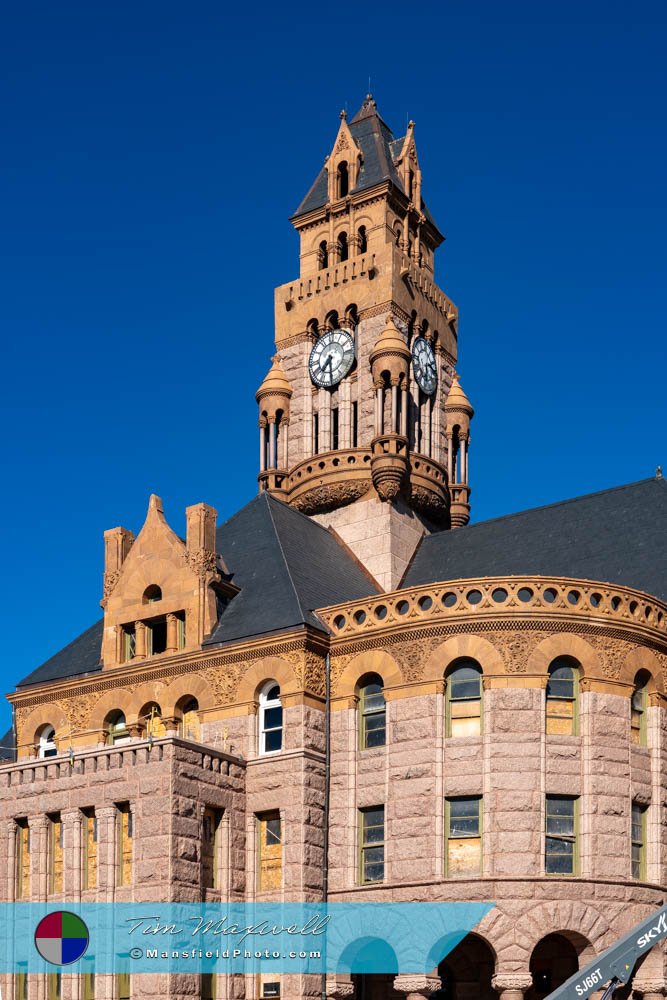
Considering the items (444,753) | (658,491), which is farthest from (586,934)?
(658,491)

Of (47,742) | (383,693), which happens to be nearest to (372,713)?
(383,693)

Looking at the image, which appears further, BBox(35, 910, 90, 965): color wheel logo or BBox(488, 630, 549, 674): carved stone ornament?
BBox(488, 630, 549, 674): carved stone ornament

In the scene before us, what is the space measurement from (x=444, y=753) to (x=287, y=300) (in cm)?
2504

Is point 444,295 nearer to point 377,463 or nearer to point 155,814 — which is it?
point 377,463

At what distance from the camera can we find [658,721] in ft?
137

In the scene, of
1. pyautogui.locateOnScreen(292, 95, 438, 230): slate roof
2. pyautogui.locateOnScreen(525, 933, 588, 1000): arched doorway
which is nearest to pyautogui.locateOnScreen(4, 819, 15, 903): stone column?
pyautogui.locateOnScreen(525, 933, 588, 1000): arched doorway

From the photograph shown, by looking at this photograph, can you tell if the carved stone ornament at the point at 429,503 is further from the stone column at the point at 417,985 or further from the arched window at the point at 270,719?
the stone column at the point at 417,985

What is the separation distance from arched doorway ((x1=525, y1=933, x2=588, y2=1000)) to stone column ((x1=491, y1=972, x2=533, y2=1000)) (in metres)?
4.31

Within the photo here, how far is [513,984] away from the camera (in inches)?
1499

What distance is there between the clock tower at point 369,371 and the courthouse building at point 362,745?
381 cm

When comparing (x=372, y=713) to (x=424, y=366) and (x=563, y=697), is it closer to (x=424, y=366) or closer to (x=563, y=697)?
(x=563, y=697)

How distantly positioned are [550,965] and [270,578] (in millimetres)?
14084

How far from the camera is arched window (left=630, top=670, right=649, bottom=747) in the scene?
41.7m

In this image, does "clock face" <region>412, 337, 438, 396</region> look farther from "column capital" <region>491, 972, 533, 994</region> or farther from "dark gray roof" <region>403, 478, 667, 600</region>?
"column capital" <region>491, 972, 533, 994</region>
